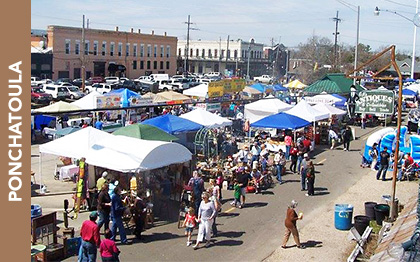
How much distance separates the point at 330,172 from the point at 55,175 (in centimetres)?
1081

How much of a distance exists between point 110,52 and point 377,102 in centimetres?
4559

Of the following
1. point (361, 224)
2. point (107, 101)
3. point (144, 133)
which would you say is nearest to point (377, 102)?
point (107, 101)

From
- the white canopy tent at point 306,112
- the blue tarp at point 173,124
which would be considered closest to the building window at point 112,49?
the white canopy tent at point 306,112

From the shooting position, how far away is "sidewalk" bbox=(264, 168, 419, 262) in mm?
12695

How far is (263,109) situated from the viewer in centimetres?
2902

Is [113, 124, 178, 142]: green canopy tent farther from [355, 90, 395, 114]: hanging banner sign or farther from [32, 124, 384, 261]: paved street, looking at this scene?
[355, 90, 395, 114]: hanging banner sign

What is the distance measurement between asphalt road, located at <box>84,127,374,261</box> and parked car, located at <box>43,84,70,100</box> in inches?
1189

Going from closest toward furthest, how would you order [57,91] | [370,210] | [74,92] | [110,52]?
[370,210] → [57,91] → [74,92] → [110,52]

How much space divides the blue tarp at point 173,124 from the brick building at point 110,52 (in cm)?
3759

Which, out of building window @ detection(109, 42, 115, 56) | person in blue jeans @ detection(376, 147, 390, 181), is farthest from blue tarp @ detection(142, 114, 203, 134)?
building window @ detection(109, 42, 115, 56)

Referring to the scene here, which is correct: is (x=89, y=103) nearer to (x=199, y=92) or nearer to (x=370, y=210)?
(x=199, y=92)

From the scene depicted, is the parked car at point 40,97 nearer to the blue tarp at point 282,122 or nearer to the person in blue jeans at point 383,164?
the blue tarp at point 282,122
